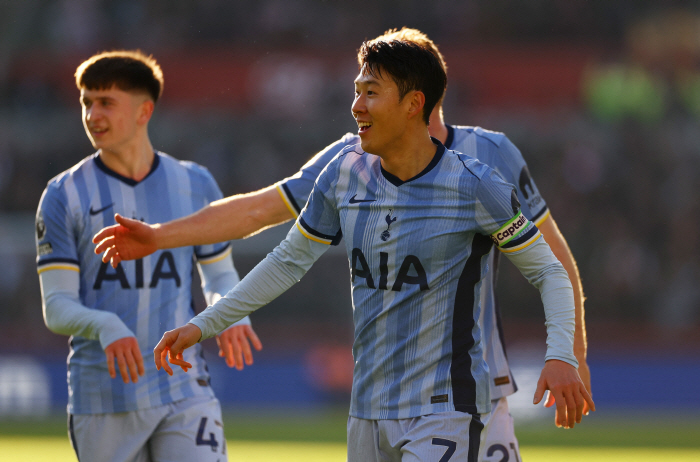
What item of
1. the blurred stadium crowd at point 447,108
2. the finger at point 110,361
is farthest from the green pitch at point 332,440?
the finger at point 110,361

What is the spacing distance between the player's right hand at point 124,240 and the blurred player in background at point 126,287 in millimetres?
345

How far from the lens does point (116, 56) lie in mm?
4742

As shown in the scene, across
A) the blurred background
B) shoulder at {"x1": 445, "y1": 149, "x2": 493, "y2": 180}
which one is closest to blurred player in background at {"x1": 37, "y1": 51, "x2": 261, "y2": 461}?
shoulder at {"x1": 445, "y1": 149, "x2": 493, "y2": 180}

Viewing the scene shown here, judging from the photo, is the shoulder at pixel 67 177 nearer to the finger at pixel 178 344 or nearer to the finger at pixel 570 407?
the finger at pixel 178 344

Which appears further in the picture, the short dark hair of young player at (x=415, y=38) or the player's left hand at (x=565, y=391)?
the short dark hair of young player at (x=415, y=38)

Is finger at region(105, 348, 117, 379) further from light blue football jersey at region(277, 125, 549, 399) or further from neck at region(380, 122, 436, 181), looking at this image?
neck at region(380, 122, 436, 181)

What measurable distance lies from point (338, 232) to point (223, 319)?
1.82ft

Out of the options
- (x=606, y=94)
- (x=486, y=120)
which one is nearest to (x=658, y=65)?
(x=606, y=94)

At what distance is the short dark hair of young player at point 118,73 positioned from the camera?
4672mm

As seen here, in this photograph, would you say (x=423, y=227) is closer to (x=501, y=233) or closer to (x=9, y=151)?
(x=501, y=233)

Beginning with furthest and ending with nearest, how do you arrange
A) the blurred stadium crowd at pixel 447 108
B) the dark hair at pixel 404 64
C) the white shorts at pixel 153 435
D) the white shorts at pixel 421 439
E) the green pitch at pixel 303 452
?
the blurred stadium crowd at pixel 447 108 → the green pitch at pixel 303 452 → the white shorts at pixel 153 435 → the dark hair at pixel 404 64 → the white shorts at pixel 421 439

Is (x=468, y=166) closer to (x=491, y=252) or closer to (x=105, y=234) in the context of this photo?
(x=491, y=252)

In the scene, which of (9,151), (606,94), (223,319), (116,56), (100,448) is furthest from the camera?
(606,94)

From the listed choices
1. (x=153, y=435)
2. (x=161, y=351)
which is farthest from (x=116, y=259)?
(x=153, y=435)
